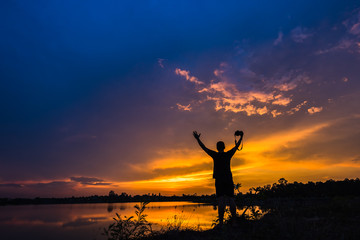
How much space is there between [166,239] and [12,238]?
32.6 metres

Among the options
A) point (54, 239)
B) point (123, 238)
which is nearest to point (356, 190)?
point (54, 239)

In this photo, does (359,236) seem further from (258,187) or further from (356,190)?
(356,190)

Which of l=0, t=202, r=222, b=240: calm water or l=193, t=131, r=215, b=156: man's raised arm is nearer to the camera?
l=193, t=131, r=215, b=156: man's raised arm

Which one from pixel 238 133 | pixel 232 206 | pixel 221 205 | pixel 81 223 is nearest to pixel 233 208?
pixel 232 206

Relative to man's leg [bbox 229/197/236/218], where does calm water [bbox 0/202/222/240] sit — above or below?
below

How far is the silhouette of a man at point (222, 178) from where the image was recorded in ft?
24.4

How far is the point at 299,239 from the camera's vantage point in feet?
18.9

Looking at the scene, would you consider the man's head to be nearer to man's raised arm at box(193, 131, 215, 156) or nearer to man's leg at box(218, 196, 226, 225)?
man's raised arm at box(193, 131, 215, 156)

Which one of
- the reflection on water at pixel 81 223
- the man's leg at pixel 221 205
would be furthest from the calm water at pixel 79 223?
the man's leg at pixel 221 205

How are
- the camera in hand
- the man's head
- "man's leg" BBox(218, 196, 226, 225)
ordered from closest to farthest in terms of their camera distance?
"man's leg" BBox(218, 196, 226, 225) < the man's head < the camera in hand

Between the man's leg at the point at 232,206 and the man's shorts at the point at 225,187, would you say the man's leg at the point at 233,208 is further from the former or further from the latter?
the man's shorts at the point at 225,187

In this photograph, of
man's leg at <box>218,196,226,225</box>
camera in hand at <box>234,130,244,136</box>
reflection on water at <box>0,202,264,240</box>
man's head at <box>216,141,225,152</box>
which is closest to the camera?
man's leg at <box>218,196,226,225</box>

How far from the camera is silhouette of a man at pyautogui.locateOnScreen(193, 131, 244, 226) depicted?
743 cm

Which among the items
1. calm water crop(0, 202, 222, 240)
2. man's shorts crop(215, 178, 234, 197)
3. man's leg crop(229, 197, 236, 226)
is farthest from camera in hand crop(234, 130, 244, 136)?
calm water crop(0, 202, 222, 240)
